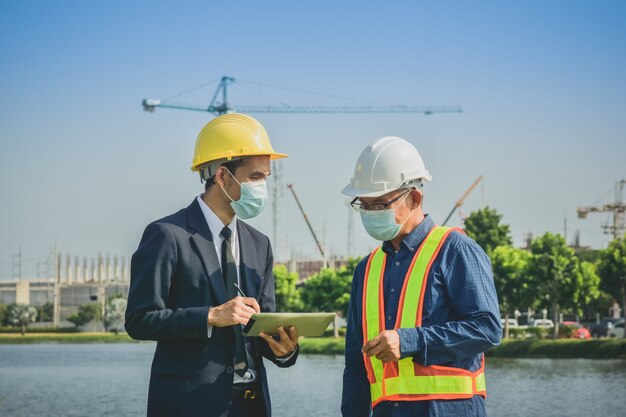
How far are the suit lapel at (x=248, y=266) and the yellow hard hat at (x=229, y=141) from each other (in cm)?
45

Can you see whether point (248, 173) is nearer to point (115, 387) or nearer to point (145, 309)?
point (145, 309)

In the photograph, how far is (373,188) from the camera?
526 centimetres

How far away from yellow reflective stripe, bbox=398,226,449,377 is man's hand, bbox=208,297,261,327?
2.46 ft

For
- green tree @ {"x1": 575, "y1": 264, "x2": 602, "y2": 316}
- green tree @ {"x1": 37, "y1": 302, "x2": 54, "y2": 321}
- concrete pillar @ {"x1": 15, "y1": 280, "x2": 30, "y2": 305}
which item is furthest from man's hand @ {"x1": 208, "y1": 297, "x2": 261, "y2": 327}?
concrete pillar @ {"x1": 15, "y1": 280, "x2": 30, "y2": 305}

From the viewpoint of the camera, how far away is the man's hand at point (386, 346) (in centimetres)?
471

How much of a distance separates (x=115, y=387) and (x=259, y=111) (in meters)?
103

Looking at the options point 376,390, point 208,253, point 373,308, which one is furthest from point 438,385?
point 208,253

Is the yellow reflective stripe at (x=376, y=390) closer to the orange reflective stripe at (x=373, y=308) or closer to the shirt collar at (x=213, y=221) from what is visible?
the orange reflective stripe at (x=373, y=308)

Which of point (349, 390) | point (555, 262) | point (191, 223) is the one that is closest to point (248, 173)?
point (191, 223)

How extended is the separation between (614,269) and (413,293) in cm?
5016

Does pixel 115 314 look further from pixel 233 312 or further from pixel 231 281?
pixel 233 312

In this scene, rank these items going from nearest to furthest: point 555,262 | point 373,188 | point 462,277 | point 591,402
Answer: point 462,277, point 373,188, point 591,402, point 555,262

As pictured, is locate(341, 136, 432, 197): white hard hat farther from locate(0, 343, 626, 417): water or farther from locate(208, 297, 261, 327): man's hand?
locate(0, 343, 626, 417): water

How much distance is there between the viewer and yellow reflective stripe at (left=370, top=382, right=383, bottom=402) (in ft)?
16.6
